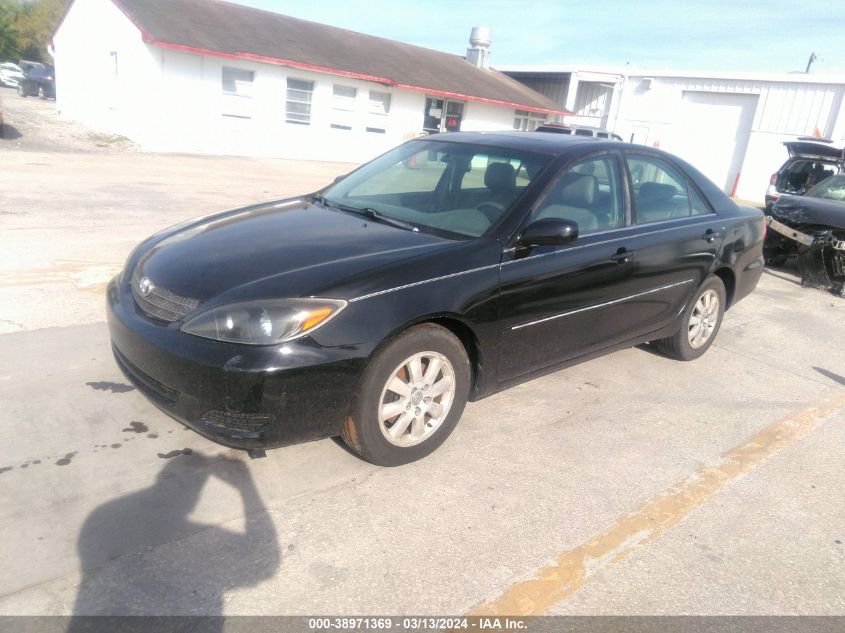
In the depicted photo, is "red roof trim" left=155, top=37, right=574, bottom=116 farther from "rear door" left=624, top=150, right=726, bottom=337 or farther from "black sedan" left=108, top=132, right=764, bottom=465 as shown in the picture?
"rear door" left=624, top=150, right=726, bottom=337

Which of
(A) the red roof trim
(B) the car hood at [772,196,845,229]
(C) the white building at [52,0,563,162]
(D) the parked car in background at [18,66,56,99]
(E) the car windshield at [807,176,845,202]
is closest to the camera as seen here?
(B) the car hood at [772,196,845,229]

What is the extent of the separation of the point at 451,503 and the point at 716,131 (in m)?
26.5

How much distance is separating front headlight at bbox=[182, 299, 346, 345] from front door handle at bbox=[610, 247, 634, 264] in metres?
2.05

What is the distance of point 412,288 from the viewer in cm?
320

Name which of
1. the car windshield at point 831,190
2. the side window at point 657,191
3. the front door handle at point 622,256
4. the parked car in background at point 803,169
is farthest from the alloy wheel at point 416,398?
the parked car in background at point 803,169

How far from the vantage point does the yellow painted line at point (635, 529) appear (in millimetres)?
2627

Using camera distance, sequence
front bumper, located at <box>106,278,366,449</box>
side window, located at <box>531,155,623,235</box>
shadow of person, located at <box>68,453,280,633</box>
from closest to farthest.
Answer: shadow of person, located at <box>68,453,280,633</box>, front bumper, located at <box>106,278,366,449</box>, side window, located at <box>531,155,623,235</box>

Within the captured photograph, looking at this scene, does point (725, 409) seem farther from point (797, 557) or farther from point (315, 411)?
point (315, 411)

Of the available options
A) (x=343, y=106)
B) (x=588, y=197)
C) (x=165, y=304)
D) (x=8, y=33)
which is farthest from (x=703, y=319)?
(x=8, y=33)

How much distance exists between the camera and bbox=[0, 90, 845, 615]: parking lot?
8.52ft

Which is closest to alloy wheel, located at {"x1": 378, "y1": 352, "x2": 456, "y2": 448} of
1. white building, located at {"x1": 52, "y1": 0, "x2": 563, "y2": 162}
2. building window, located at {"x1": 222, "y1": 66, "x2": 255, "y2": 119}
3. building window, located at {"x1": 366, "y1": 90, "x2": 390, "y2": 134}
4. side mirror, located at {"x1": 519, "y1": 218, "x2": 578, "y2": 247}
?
side mirror, located at {"x1": 519, "y1": 218, "x2": 578, "y2": 247}

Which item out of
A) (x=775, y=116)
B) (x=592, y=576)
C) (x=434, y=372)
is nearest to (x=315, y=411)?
(x=434, y=372)

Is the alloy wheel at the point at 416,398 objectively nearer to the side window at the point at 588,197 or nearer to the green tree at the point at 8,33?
the side window at the point at 588,197

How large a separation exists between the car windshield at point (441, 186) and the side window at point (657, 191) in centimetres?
88
